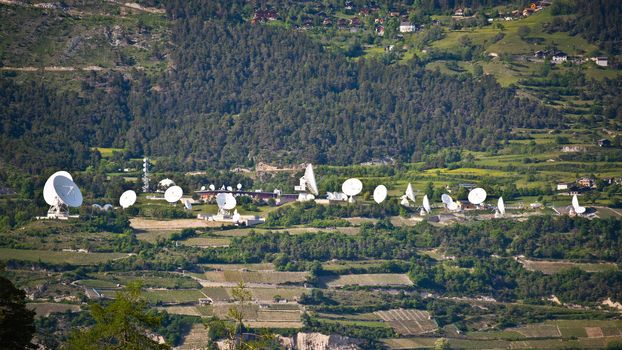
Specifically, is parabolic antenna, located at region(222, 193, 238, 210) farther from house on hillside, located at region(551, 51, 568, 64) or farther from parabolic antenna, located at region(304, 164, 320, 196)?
house on hillside, located at region(551, 51, 568, 64)

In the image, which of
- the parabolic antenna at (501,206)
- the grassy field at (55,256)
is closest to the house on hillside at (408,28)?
A: the parabolic antenna at (501,206)

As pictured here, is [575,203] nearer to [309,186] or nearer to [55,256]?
[309,186]

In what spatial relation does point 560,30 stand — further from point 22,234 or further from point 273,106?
point 22,234

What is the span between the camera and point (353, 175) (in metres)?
147

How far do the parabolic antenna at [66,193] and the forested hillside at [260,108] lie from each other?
2173 cm

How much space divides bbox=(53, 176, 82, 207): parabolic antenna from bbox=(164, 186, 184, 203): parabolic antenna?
978 centimetres

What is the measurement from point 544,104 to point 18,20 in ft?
142

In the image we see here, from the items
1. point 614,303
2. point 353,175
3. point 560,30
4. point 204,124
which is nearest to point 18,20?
point 204,124

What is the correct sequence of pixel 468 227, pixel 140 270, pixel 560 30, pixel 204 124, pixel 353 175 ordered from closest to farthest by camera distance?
1. pixel 140 270
2. pixel 468 227
3. pixel 353 175
4. pixel 204 124
5. pixel 560 30

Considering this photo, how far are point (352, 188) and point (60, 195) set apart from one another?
2238cm

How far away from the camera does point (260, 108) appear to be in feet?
532

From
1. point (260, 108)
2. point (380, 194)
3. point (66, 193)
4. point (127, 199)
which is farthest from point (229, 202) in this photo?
point (260, 108)

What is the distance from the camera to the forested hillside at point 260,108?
15475 cm

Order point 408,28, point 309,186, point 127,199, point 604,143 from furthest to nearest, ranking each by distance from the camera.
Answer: point 408,28
point 604,143
point 309,186
point 127,199
